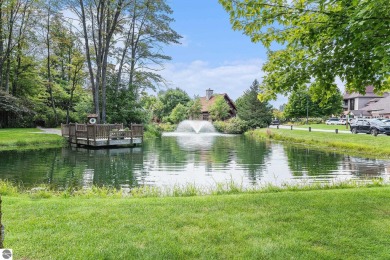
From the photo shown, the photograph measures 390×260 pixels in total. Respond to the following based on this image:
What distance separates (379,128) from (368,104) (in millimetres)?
47391

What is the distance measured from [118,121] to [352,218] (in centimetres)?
3080

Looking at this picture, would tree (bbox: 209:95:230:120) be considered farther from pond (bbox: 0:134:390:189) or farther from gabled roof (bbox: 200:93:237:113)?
pond (bbox: 0:134:390:189)

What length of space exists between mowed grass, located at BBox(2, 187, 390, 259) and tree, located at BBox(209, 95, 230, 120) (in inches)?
2299

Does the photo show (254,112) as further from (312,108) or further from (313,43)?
(313,43)

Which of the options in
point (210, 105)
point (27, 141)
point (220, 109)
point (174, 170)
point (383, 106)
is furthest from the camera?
point (210, 105)

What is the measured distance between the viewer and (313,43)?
6.12 metres

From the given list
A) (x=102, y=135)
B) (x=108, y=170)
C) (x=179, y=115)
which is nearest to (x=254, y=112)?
(x=179, y=115)

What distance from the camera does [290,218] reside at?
17.6 feet

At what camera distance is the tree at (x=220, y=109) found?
Result: 64.8 meters

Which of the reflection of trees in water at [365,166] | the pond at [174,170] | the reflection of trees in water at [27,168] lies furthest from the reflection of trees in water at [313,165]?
the reflection of trees in water at [27,168]

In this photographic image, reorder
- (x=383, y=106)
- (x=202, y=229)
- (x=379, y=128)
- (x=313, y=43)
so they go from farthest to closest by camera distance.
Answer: (x=383, y=106)
(x=379, y=128)
(x=313, y=43)
(x=202, y=229)

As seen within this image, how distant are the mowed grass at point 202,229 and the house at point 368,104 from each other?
53.7 meters

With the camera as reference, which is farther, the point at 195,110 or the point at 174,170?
the point at 195,110

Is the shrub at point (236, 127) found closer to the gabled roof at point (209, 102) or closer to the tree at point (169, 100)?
the gabled roof at point (209, 102)
